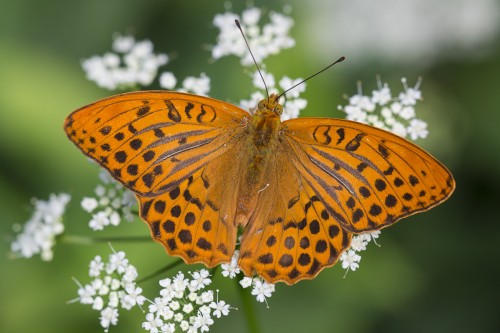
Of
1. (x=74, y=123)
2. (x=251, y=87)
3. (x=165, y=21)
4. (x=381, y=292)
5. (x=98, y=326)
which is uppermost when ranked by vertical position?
(x=165, y=21)

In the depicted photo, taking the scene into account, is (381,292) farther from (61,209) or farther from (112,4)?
(112,4)

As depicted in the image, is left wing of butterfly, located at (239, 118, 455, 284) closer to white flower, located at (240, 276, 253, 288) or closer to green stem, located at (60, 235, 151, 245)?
white flower, located at (240, 276, 253, 288)

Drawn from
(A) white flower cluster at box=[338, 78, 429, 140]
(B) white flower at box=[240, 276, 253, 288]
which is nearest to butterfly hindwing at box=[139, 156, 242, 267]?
(B) white flower at box=[240, 276, 253, 288]

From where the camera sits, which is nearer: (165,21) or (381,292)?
(381,292)

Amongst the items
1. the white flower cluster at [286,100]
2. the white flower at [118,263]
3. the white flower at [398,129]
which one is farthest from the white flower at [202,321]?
the white flower at [398,129]

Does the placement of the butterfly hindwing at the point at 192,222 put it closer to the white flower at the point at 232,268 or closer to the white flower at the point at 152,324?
the white flower at the point at 232,268

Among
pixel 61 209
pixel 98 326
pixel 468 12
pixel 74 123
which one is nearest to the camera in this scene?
pixel 74 123

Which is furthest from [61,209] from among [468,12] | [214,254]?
[468,12]

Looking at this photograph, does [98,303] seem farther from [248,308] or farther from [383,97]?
[383,97]
